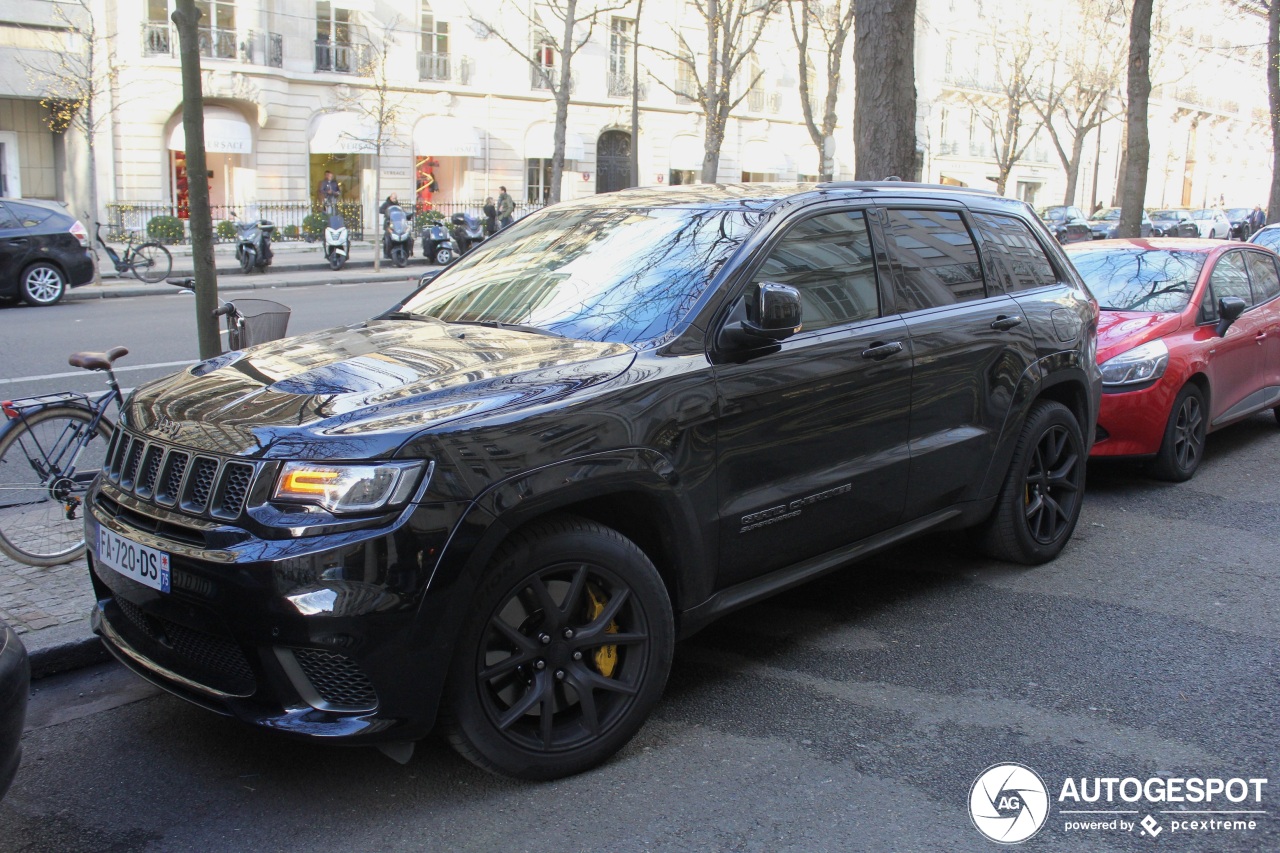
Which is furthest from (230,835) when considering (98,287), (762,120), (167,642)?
(762,120)

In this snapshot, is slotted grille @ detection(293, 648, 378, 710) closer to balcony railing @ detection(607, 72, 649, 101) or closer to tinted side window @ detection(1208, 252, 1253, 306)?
tinted side window @ detection(1208, 252, 1253, 306)

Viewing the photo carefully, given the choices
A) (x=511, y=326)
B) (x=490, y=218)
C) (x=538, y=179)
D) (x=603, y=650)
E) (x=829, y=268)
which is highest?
(x=538, y=179)

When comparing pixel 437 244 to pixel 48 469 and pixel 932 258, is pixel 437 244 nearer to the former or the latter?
pixel 48 469

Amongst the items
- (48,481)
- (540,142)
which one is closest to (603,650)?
(48,481)

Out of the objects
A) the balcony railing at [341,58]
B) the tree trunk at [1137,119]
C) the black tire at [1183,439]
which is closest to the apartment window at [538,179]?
the balcony railing at [341,58]

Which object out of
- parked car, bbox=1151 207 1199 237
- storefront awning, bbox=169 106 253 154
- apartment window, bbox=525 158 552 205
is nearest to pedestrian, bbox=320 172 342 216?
storefront awning, bbox=169 106 253 154

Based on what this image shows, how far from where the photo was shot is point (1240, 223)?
48750mm

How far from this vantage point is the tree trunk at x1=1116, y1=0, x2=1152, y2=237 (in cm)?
1566

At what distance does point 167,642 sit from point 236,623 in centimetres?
46

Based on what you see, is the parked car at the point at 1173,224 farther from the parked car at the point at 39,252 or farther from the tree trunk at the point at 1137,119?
the parked car at the point at 39,252

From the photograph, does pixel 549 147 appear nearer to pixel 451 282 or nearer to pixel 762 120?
pixel 762 120

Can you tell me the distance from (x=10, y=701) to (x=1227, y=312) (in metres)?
7.29

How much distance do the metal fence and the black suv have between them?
23.8 metres

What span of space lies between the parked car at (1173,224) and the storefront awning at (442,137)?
22.4 metres
